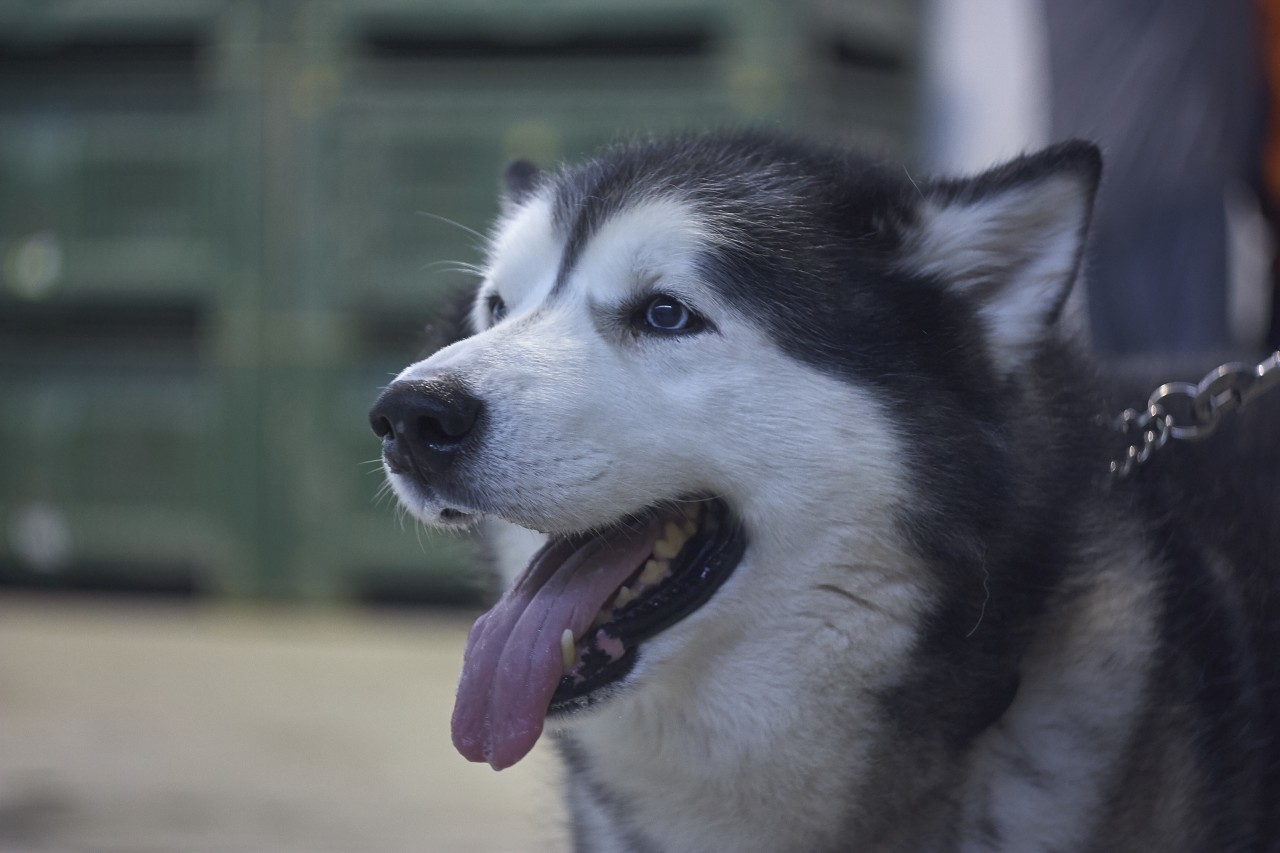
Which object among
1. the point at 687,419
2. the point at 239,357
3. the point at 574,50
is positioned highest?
the point at 574,50

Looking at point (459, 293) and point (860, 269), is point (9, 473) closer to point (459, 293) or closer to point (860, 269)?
point (459, 293)

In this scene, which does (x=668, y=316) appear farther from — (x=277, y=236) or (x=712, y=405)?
(x=277, y=236)

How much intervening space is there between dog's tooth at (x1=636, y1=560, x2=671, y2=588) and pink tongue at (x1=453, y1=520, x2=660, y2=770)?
0.05 ft

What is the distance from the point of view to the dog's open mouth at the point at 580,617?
6.46 ft

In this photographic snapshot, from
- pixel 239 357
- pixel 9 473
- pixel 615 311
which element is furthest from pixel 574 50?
pixel 615 311

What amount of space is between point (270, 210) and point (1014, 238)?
4.61m

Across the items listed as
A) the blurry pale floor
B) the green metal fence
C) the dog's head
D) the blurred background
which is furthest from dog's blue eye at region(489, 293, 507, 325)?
the green metal fence

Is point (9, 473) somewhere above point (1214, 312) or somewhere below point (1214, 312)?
below

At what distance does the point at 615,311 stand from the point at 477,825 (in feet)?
6.47

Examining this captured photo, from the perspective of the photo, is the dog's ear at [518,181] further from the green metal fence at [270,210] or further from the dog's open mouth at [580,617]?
the green metal fence at [270,210]

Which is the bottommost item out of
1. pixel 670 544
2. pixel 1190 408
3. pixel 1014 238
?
pixel 670 544

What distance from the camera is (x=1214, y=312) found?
325 cm

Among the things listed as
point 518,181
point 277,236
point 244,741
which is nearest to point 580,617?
point 518,181

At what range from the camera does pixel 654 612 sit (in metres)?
2.00
